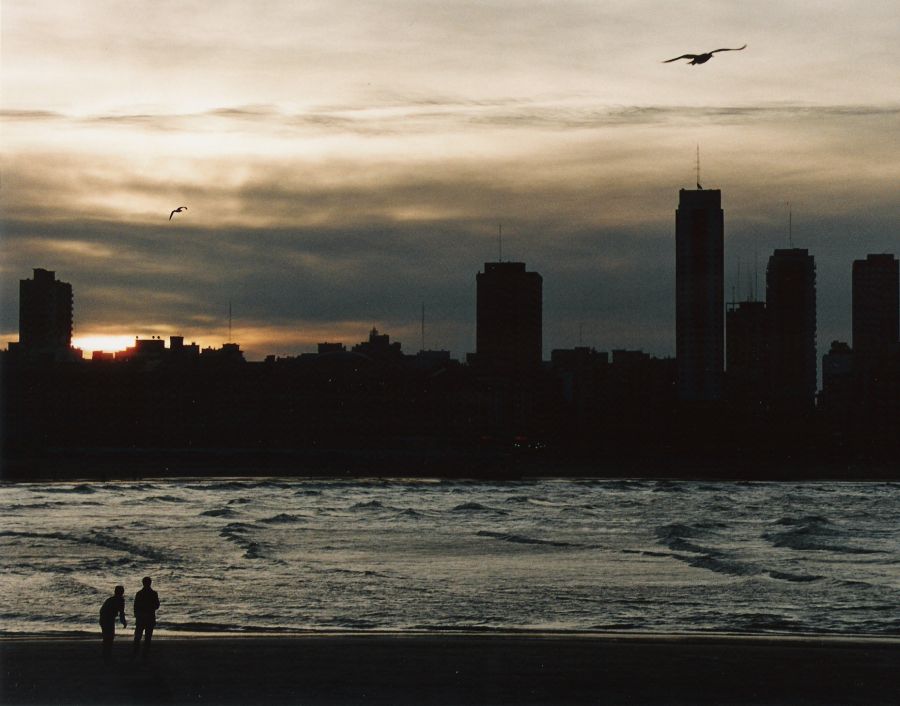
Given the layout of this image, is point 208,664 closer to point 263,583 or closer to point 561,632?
point 561,632

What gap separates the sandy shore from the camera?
87.6 feet

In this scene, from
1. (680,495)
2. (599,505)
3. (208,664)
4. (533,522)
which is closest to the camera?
(208,664)

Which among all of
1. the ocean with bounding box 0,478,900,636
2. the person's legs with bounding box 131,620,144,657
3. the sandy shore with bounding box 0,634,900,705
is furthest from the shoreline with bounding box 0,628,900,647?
the person's legs with bounding box 131,620,144,657

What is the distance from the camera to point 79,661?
3025 cm

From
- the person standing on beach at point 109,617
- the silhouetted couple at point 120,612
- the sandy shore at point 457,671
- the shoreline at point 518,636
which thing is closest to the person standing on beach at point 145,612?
the silhouetted couple at point 120,612

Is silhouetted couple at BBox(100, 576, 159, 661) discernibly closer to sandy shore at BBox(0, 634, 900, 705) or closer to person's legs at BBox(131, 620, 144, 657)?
person's legs at BBox(131, 620, 144, 657)

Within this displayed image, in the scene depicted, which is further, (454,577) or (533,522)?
(533,522)

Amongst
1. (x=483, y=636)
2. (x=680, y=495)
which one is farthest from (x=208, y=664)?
(x=680, y=495)

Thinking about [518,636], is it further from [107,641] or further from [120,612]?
[107,641]

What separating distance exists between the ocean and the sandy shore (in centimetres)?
368

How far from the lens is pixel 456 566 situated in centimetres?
5788

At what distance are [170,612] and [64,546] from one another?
26.2 m

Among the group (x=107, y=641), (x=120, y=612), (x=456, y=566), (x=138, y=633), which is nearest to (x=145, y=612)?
(x=120, y=612)

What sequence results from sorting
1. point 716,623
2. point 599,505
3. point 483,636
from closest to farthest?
point 483,636 < point 716,623 < point 599,505
